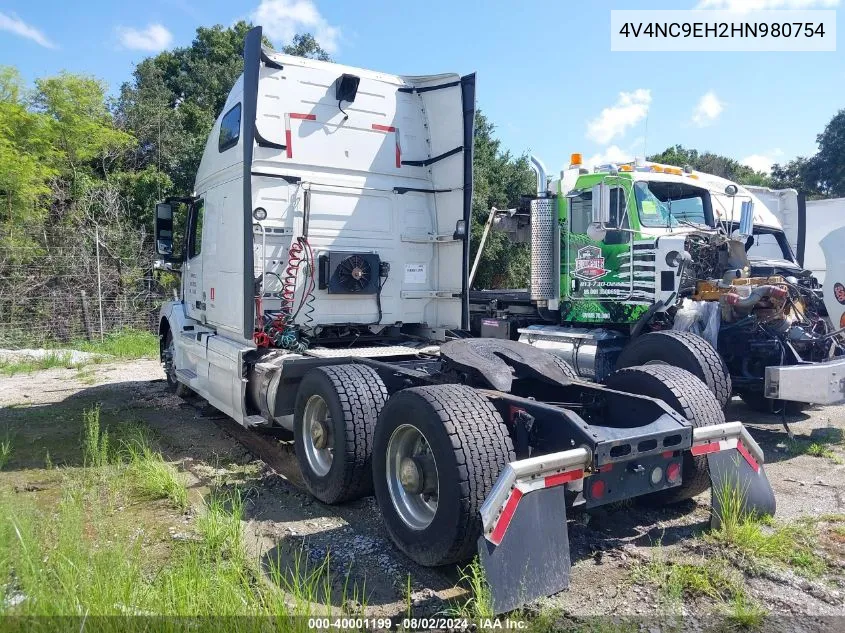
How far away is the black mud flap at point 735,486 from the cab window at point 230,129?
16.2 ft

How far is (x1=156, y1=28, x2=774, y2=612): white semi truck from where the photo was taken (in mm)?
3285

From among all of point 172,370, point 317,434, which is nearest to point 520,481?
point 317,434

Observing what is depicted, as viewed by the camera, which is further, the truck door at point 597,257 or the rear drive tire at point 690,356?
the truck door at point 597,257

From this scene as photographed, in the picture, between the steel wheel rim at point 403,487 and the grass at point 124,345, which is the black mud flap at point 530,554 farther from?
the grass at point 124,345

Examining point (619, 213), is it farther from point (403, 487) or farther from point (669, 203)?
point (403, 487)

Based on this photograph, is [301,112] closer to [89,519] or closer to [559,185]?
[559,185]

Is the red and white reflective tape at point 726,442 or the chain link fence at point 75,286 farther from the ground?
the chain link fence at point 75,286

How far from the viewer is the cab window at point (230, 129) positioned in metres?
6.20

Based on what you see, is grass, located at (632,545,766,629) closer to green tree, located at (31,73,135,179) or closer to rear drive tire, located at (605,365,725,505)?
rear drive tire, located at (605,365,725,505)

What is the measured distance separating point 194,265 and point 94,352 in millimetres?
6813

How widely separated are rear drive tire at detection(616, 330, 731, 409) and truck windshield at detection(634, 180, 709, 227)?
1.70 metres

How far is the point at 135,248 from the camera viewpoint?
15.4 metres

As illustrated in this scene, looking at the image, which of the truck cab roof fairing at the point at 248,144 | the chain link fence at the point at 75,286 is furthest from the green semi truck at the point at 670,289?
the chain link fence at the point at 75,286

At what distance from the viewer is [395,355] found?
5.94 metres
